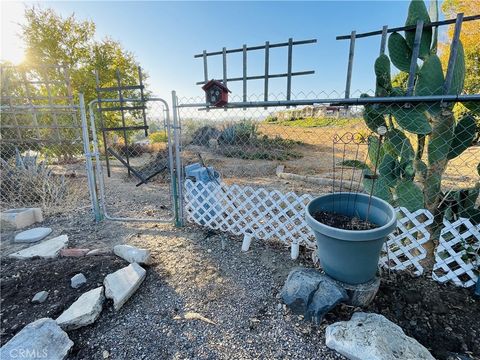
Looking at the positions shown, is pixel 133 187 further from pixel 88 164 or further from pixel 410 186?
pixel 410 186

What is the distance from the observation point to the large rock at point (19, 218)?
287 cm

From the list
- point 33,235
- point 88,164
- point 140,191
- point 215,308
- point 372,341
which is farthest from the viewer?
point 140,191

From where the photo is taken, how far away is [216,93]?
2.16 meters

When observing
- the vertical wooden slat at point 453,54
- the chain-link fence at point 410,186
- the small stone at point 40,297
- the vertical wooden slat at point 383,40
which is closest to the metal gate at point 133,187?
the chain-link fence at point 410,186

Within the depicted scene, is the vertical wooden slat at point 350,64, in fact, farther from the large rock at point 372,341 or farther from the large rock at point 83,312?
the large rock at point 83,312

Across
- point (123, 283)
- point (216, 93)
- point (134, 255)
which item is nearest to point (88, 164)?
point (134, 255)

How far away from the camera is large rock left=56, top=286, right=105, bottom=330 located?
58.1 inches

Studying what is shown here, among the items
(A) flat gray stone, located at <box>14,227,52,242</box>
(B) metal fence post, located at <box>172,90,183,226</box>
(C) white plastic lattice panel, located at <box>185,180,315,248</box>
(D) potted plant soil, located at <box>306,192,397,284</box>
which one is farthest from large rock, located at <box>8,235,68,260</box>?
(D) potted plant soil, located at <box>306,192,397,284</box>

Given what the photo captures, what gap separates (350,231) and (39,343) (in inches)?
73.1

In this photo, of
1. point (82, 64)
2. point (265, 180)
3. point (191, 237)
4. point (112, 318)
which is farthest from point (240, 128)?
point (112, 318)

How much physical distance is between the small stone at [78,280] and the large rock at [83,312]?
17cm

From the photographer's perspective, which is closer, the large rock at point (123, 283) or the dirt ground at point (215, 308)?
the dirt ground at point (215, 308)

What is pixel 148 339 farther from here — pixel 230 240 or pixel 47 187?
pixel 47 187

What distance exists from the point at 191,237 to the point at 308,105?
173cm
